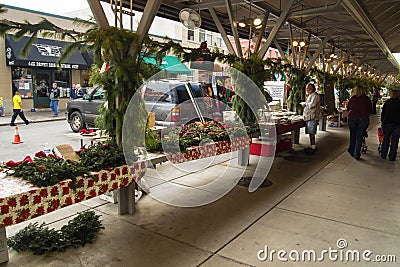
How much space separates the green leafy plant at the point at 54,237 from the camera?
293 cm

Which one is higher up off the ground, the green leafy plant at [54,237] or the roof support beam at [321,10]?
the roof support beam at [321,10]

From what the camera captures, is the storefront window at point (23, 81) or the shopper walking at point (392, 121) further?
the storefront window at point (23, 81)

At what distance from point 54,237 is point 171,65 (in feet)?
7.86

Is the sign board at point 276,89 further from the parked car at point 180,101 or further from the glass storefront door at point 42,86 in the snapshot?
the glass storefront door at point 42,86

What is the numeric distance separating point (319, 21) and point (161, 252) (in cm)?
861

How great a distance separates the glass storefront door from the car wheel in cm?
680

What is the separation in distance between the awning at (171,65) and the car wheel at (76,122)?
245 inches

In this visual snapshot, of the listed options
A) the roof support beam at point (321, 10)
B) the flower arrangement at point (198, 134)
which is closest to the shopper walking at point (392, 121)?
the roof support beam at point (321, 10)

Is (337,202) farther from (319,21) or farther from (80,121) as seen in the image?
(80,121)

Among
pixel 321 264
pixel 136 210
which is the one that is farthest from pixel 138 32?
pixel 321 264

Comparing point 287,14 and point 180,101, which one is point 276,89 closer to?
point 180,101

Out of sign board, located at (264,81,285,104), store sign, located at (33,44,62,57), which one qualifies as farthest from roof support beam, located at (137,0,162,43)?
store sign, located at (33,44,62,57)

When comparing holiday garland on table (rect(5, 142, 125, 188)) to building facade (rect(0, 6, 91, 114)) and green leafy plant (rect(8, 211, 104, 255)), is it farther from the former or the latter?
building facade (rect(0, 6, 91, 114))

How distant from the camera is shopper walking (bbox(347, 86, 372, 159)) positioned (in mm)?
6574
